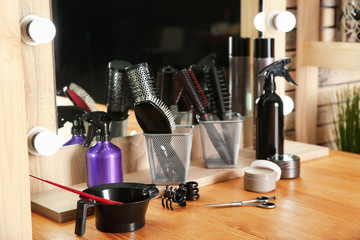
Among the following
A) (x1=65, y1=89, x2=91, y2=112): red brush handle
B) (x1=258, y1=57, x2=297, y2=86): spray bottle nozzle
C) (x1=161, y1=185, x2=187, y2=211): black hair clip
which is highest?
(x1=258, y1=57, x2=297, y2=86): spray bottle nozzle

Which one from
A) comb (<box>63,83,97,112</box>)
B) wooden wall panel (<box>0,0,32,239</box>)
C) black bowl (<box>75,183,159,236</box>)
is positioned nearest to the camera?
wooden wall panel (<box>0,0,32,239</box>)

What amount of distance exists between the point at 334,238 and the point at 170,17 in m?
0.73

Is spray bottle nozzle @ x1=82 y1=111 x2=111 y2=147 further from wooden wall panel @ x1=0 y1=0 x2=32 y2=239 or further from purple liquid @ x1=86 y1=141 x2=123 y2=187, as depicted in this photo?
wooden wall panel @ x1=0 y1=0 x2=32 y2=239

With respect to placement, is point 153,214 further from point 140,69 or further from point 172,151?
point 140,69

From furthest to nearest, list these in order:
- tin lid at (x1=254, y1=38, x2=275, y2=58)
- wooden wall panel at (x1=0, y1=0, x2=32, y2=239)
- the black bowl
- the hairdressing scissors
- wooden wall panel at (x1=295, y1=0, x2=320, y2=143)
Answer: wooden wall panel at (x1=295, y1=0, x2=320, y2=143) → tin lid at (x1=254, y1=38, x2=275, y2=58) → the hairdressing scissors → the black bowl → wooden wall panel at (x1=0, y1=0, x2=32, y2=239)

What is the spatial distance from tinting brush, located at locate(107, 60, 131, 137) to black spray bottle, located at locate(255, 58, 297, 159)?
0.35 metres

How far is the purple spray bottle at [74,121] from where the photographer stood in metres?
1.20

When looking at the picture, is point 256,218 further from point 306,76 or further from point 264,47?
point 306,76

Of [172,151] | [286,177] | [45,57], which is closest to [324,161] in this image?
[286,177]

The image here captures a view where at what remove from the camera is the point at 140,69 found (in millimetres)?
1204

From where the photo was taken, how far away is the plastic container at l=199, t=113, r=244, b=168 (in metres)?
1.32

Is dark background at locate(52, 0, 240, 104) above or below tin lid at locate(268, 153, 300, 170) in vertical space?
above

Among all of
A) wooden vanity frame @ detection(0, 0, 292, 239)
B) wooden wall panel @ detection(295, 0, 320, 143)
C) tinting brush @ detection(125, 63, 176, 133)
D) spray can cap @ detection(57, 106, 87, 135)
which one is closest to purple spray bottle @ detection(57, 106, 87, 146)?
spray can cap @ detection(57, 106, 87, 135)

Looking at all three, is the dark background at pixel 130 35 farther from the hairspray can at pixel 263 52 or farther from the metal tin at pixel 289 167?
the metal tin at pixel 289 167
